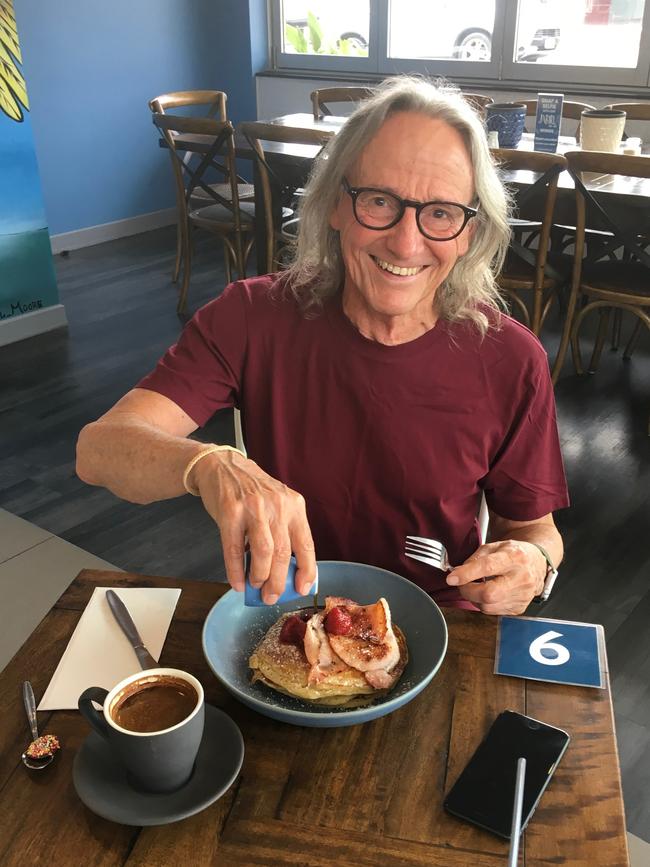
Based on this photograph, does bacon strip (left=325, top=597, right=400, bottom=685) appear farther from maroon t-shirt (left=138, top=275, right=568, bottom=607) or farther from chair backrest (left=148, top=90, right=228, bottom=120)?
chair backrest (left=148, top=90, right=228, bottom=120)

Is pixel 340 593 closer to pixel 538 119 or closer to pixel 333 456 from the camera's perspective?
pixel 333 456

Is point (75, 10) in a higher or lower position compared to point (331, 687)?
higher

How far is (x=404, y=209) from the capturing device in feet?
3.78

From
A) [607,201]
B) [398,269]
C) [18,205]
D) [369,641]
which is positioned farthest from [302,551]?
[18,205]

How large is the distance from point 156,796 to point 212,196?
12.3 feet

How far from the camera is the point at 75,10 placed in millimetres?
4930

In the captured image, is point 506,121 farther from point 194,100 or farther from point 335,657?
point 335,657

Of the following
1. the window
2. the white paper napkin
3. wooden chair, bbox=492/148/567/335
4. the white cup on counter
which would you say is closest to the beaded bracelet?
the white paper napkin

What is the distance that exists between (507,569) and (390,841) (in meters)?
0.42

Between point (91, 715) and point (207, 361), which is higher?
point (207, 361)

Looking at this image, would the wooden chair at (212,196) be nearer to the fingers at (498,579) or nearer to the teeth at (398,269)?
the teeth at (398,269)

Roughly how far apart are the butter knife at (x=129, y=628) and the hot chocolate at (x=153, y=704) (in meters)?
0.16

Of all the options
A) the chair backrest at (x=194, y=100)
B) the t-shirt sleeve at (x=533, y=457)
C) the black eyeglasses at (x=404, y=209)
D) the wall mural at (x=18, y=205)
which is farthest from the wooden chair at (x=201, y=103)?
the t-shirt sleeve at (x=533, y=457)

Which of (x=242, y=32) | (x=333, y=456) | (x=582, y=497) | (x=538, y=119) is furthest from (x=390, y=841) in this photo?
(x=242, y=32)
